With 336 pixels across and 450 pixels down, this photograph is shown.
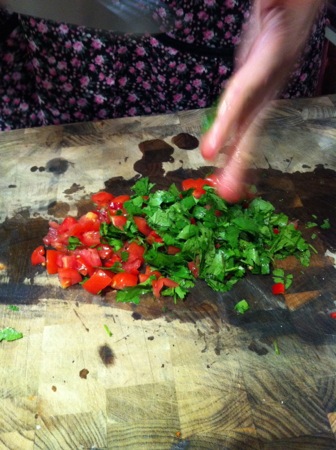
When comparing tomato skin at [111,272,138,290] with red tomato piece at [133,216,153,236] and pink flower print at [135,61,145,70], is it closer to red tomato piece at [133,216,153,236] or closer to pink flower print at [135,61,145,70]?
red tomato piece at [133,216,153,236]

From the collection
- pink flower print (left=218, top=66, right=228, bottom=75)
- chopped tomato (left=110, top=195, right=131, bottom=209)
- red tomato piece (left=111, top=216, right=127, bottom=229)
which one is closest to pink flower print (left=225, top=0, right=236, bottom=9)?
pink flower print (left=218, top=66, right=228, bottom=75)

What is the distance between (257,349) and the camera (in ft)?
4.90

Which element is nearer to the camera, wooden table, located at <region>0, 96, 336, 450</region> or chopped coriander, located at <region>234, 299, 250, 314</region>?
wooden table, located at <region>0, 96, 336, 450</region>

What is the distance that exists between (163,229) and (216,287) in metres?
0.27

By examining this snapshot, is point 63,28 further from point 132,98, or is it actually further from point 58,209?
point 58,209

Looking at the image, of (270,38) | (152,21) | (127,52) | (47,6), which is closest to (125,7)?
(152,21)

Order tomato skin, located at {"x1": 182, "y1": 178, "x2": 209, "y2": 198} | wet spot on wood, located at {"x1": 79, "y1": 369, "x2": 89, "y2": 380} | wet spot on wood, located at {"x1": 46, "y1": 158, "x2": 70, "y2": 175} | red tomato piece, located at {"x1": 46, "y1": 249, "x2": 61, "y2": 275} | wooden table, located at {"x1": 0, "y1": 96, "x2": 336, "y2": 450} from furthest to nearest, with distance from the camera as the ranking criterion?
wet spot on wood, located at {"x1": 46, "y1": 158, "x2": 70, "y2": 175} → tomato skin, located at {"x1": 182, "y1": 178, "x2": 209, "y2": 198} → red tomato piece, located at {"x1": 46, "y1": 249, "x2": 61, "y2": 275} → wet spot on wood, located at {"x1": 79, "y1": 369, "x2": 89, "y2": 380} → wooden table, located at {"x1": 0, "y1": 96, "x2": 336, "y2": 450}

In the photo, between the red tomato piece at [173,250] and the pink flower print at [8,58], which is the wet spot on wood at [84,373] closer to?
the red tomato piece at [173,250]

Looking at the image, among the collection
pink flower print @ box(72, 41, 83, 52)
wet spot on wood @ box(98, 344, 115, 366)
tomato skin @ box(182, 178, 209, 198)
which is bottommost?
wet spot on wood @ box(98, 344, 115, 366)

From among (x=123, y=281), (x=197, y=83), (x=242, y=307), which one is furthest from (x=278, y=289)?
(x=197, y=83)

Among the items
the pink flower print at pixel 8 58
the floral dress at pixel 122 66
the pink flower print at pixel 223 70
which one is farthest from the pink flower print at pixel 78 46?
the pink flower print at pixel 223 70

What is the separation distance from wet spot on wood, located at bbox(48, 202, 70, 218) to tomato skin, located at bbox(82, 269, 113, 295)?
35 centimetres

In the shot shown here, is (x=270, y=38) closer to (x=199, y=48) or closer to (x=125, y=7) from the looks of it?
(x=125, y=7)

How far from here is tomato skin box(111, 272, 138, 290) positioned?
1636mm
